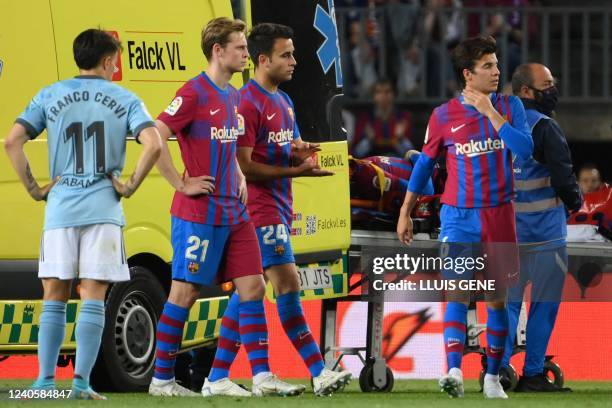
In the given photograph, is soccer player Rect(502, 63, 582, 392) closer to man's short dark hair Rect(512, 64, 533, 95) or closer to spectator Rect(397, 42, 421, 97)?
man's short dark hair Rect(512, 64, 533, 95)

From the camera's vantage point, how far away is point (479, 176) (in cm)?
911

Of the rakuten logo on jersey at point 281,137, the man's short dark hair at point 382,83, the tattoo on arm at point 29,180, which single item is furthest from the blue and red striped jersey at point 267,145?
the man's short dark hair at point 382,83

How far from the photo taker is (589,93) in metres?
19.5

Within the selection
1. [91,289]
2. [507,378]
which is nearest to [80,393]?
[91,289]

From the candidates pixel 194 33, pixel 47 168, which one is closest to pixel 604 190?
pixel 194 33

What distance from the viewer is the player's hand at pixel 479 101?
898 cm

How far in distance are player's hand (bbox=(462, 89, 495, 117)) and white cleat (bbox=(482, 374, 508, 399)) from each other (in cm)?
133

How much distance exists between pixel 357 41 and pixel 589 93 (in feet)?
8.37

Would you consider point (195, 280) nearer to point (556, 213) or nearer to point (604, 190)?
point (556, 213)

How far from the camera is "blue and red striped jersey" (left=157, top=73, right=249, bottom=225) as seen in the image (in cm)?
867

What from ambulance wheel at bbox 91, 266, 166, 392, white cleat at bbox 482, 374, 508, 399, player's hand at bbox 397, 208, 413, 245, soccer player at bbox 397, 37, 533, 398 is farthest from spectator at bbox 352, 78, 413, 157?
white cleat at bbox 482, 374, 508, 399

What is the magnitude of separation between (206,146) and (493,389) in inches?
74.4

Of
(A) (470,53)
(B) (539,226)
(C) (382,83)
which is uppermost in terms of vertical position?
(A) (470,53)

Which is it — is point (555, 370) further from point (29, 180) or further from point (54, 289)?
point (29, 180)
